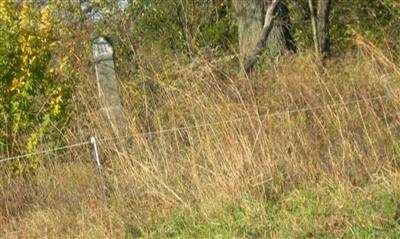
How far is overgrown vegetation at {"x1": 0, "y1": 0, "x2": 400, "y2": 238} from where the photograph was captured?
6207 mm

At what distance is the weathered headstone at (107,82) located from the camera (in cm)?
812

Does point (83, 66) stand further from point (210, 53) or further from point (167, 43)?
point (167, 43)

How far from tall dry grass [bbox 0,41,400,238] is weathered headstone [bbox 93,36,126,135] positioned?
5.3 inches

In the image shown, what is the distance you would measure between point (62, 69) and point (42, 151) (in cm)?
155

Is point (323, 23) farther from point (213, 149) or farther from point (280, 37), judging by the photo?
point (213, 149)

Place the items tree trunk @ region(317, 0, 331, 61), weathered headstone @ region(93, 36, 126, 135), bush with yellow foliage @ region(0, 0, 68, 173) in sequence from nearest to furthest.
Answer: weathered headstone @ region(93, 36, 126, 135) < bush with yellow foliage @ region(0, 0, 68, 173) < tree trunk @ region(317, 0, 331, 61)

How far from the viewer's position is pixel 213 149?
7105 millimetres

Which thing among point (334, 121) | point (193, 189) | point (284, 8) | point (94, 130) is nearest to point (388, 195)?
point (334, 121)

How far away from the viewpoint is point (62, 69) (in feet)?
29.9

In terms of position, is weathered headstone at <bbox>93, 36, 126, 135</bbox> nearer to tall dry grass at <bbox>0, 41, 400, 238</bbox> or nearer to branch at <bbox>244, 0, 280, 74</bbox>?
tall dry grass at <bbox>0, 41, 400, 238</bbox>

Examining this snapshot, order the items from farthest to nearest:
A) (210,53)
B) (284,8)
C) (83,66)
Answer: (284,8) → (210,53) → (83,66)

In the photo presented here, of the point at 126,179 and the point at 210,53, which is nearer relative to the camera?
the point at 126,179

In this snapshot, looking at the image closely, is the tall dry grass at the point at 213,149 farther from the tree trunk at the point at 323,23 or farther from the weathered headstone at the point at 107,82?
the tree trunk at the point at 323,23

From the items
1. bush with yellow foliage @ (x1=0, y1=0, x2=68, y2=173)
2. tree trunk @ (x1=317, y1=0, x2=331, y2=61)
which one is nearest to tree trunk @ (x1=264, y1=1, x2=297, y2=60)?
tree trunk @ (x1=317, y1=0, x2=331, y2=61)
